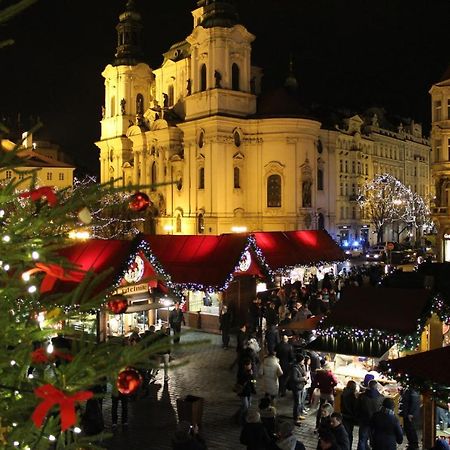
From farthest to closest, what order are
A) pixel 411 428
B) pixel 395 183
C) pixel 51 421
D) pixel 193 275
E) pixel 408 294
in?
pixel 395 183 < pixel 193 275 < pixel 408 294 < pixel 411 428 < pixel 51 421

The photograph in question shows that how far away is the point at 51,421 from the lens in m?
3.56

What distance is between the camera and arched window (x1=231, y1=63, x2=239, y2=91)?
4978 centimetres

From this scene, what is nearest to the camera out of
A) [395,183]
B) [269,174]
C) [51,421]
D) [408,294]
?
[51,421]

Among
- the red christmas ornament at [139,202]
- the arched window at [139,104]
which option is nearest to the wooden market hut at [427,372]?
the red christmas ornament at [139,202]

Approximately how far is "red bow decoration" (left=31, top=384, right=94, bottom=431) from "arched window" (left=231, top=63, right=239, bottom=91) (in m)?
48.0

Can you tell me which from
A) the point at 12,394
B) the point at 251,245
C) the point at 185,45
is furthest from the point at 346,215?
the point at 12,394

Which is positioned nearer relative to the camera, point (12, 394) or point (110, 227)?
point (12, 394)

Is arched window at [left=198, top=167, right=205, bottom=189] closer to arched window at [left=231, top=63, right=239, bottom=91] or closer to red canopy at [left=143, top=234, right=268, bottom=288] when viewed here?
arched window at [left=231, top=63, right=239, bottom=91]

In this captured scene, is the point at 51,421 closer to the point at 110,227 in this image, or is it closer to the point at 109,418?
the point at 109,418

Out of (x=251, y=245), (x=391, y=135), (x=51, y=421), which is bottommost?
(x=51, y=421)

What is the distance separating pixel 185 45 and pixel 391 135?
32316mm

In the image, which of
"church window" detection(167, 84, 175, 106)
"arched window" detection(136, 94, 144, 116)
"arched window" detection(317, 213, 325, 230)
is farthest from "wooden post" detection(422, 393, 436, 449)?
"arched window" detection(136, 94, 144, 116)

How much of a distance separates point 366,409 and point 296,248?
16.3 meters

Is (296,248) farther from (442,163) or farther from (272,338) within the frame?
(442,163)
